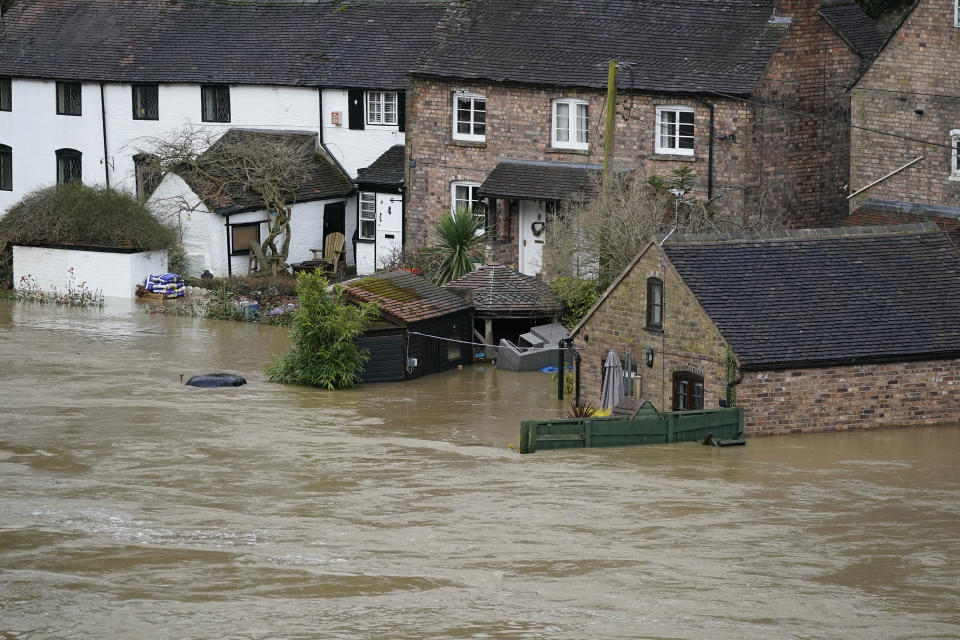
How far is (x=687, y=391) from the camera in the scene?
3484 cm

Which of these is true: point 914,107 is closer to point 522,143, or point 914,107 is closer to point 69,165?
point 522,143

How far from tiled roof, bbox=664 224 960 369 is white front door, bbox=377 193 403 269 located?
660 inches

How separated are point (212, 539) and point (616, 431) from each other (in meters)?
9.37

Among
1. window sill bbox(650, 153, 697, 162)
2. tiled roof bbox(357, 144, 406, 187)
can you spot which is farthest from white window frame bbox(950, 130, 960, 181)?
tiled roof bbox(357, 144, 406, 187)

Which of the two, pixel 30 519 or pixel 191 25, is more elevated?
pixel 191 25

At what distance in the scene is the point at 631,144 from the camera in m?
46.5

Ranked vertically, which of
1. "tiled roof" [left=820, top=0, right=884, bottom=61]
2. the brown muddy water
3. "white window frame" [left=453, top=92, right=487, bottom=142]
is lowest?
the brown muddy water

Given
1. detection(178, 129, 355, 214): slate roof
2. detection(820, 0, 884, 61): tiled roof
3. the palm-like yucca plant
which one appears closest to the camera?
detection(820, 0, 884, 61): tiled roof

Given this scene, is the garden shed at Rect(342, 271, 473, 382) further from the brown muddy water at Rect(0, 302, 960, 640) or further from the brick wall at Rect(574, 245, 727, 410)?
the brick wall at Rect(574, 245, 727, 410)

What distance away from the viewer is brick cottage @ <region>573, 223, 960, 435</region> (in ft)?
111

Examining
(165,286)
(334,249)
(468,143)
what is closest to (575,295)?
(468,143)

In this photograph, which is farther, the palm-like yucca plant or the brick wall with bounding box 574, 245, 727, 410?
the palm-like yucca plant

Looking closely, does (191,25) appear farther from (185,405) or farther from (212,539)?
(212,539)

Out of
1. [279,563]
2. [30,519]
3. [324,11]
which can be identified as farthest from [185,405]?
[324,11]
